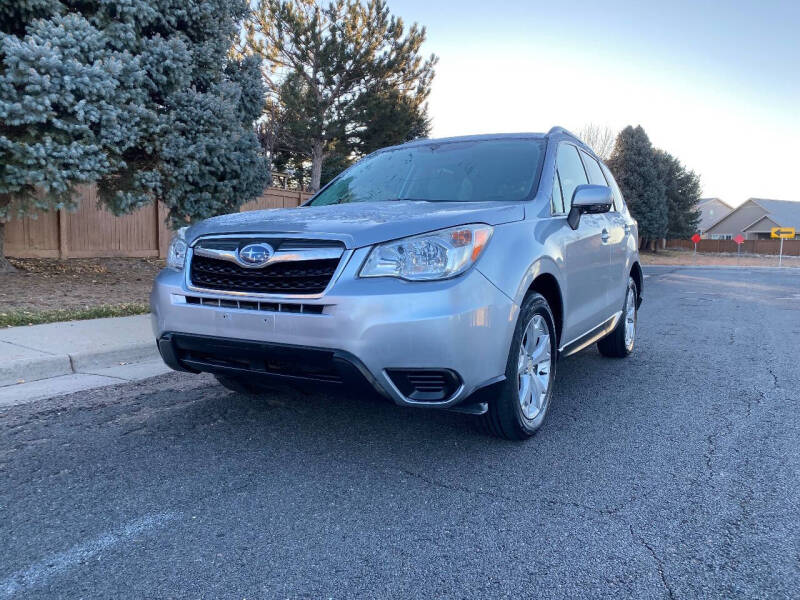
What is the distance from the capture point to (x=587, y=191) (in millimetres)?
4164

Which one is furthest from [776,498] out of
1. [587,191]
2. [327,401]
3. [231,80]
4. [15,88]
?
[231,80]

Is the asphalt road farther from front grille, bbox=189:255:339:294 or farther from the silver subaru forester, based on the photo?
front grille, bbox=189:255:339:294

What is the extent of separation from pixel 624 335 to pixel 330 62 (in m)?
22.7

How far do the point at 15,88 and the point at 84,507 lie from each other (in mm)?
7782

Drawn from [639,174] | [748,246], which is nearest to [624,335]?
[639,174]

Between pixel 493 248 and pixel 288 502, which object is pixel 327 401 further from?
pixel 493 248

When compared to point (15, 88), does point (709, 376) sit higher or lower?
lower

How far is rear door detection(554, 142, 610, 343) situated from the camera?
166 inches

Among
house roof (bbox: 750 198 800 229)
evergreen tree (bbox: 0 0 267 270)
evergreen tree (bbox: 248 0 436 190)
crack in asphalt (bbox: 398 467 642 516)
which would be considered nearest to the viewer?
crack in asphalt (bbox: 398 467 642 516)

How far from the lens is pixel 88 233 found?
45.5ft

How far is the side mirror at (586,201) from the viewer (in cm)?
412

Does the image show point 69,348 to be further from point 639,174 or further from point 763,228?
point 763,228

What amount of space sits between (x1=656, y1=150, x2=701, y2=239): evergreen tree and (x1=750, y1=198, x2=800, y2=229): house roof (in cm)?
2352

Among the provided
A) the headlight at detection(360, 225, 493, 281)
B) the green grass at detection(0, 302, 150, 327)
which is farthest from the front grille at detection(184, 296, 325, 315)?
the green grass at detection(0, 302, 150, 327)
